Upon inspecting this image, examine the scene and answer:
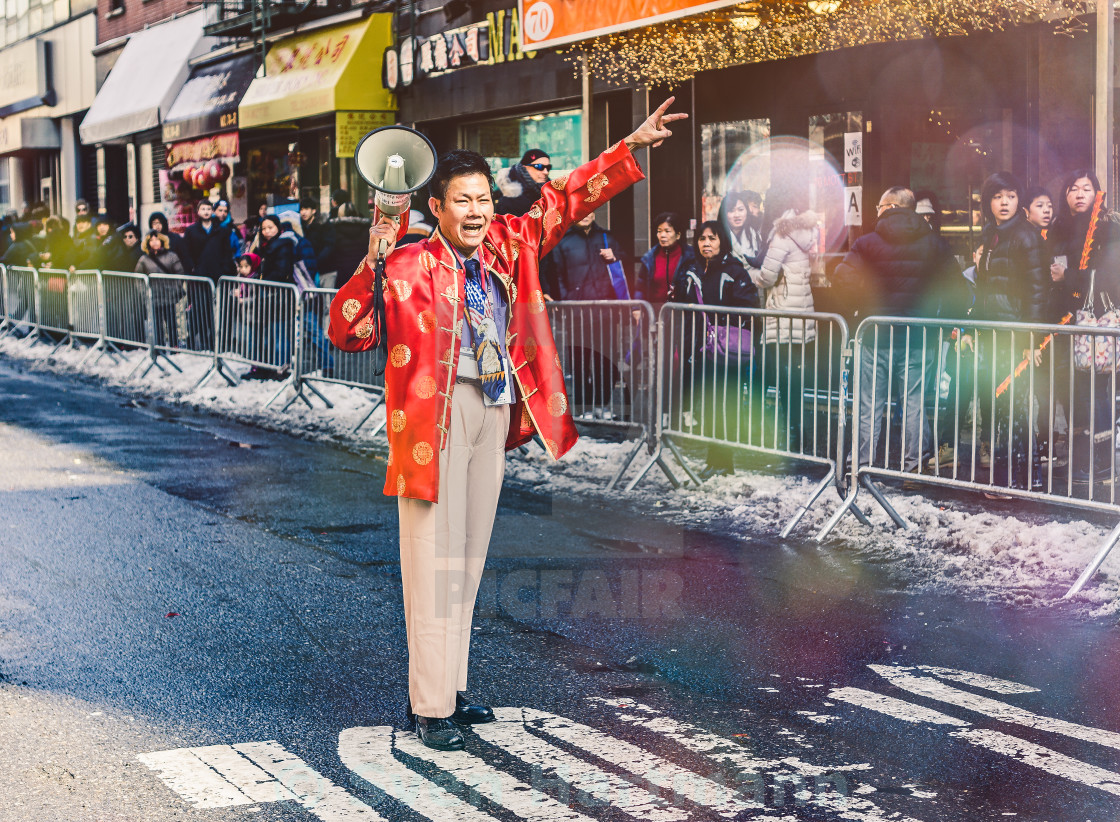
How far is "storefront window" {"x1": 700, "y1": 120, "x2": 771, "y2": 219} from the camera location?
568 inches

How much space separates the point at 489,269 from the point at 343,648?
1.96 m

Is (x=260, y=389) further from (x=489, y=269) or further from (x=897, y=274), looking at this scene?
(x=489, y=269)

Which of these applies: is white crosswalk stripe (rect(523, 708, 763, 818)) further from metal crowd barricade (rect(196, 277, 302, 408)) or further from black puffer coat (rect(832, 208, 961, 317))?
metal crowd barricade (rect(196, 277, 302, 408))

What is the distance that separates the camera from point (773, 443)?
28.8 ft

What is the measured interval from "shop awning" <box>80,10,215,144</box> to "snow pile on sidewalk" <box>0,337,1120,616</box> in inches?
680

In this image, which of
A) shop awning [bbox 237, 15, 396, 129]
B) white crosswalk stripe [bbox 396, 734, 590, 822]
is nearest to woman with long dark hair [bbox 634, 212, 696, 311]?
white crosswalk stripe [bbox 396, 734, 590, 822]

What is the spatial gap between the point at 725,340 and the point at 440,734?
Result: 499 cm

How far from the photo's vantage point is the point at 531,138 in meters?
18.4

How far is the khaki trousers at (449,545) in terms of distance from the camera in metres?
4.58

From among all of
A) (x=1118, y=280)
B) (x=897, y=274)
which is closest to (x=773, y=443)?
(x=897, y=274)

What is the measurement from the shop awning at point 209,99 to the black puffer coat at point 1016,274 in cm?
1769

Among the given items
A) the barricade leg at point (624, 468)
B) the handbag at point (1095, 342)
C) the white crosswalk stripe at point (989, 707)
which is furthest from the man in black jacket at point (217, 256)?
the white crosswalk stripe at point (989, 707)

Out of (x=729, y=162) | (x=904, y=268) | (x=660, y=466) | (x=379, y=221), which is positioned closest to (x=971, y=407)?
(x=904, y=268)

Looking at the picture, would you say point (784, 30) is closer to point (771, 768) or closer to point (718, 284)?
point (718, 284)
